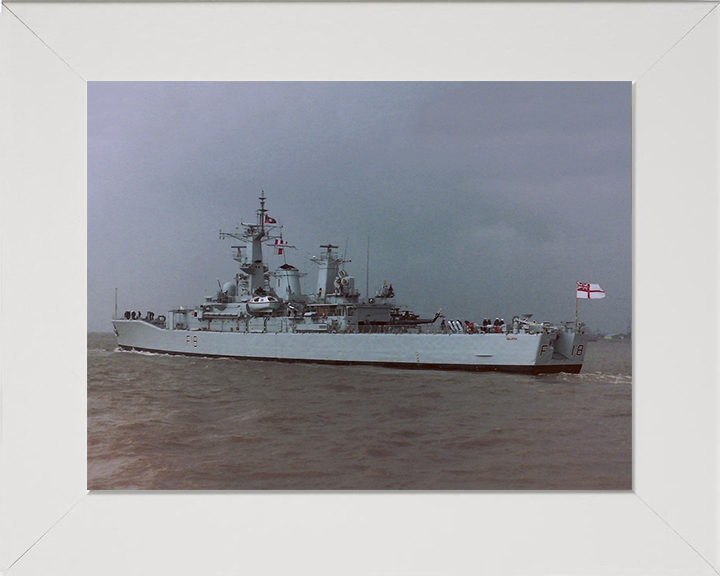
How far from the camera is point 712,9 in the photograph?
1.83 m

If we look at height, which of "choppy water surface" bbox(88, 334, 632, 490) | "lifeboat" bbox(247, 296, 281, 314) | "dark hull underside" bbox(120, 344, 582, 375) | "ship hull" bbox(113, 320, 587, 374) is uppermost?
"lifeboat" bbox(247, 296, 281, 314)

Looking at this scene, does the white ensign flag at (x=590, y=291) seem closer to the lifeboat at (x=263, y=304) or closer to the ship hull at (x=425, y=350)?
the ship hull at (x=425, y=350)

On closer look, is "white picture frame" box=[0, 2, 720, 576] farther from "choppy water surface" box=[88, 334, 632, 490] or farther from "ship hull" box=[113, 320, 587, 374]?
"ship hull" box=[113, 320, 587, 374]

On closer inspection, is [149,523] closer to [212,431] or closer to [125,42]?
[125,42]

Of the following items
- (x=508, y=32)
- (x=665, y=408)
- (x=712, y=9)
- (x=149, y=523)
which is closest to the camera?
(x=712, y=9)

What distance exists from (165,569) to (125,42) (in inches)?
73.2

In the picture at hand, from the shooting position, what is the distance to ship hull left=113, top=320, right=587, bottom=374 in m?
10.9

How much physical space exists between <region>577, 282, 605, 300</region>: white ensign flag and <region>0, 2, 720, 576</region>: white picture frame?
7047 millimetres

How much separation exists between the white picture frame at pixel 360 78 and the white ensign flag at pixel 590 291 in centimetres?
705

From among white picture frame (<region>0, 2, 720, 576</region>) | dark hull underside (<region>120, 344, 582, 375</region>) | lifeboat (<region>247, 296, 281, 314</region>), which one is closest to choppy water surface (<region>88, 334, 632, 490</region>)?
dark hull underside (<region>120, 344, 582, 375</region>)

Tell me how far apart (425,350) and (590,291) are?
336 centimetres

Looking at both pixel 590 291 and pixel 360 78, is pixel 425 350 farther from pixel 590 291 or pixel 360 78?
pixel 360 78
